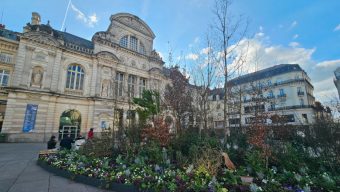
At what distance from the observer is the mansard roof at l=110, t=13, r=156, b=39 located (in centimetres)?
2634

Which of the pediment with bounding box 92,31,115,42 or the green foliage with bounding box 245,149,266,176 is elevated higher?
the pediment with bounding box 92,31,115,42

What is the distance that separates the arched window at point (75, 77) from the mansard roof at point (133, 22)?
9.45 metres

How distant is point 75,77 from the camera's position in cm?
2189

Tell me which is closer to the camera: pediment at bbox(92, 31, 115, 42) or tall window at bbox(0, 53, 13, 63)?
tall window at bbox(0, 53, 13, 63)

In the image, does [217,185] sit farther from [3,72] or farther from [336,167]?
[3,72]

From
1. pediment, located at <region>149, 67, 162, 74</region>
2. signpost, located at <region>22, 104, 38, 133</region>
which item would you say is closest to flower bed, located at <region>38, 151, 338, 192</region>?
signpost, located at <region>22, 104, 38, 133</region>

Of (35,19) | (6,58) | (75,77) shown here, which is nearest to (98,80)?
(75,77)

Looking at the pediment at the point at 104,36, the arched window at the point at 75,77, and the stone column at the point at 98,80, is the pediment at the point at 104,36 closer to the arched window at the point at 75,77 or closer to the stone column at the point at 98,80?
the stone column at the point at 98,80

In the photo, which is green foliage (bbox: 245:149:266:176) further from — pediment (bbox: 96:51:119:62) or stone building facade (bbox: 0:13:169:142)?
pediment (bbox: 96:51:119:62)

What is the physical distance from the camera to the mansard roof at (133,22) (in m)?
26.3

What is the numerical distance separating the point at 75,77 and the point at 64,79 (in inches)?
53.1

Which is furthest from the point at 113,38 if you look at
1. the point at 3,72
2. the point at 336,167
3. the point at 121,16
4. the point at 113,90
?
the point at 336,167

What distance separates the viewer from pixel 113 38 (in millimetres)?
25391

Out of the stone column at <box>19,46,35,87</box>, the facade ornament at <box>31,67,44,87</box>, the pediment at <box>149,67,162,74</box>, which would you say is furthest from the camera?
the pediment at <box>149,67,162,74</box>
